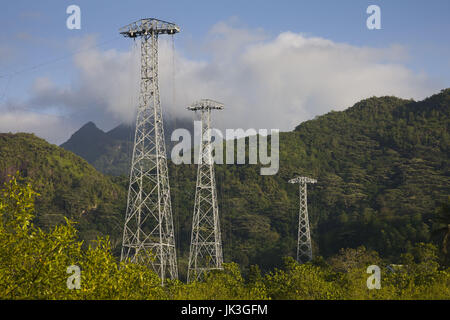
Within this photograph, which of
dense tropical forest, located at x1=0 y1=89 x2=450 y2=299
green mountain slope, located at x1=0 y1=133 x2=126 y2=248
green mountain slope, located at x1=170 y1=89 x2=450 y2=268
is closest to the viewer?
dense tropical forest, located at x1=0 y1=89 x2=450 y2=299

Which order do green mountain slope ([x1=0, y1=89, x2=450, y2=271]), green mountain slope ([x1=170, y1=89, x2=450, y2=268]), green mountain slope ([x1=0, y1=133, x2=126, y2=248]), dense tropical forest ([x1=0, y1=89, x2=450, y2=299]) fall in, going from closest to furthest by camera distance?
dense tropical forest ([x1=0, y1=89, x2=450, y2=299]) < green mountain slope ([x1=170, y1=89, x2=450, y2=268]) < green mountain slope ([x1=0, y1=89, x2=450, y2=271]) < green mountain slope ([x1=0, y1=133, x2=126, y2=248])

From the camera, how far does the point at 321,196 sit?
383 feet

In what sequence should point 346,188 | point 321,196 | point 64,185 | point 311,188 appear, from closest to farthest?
point 321,196
point 346,188
point 311,188
point 64,185

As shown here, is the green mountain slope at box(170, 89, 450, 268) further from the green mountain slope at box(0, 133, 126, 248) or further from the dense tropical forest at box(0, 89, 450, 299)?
the green mountain slope at box(0, 133, 126, 248)

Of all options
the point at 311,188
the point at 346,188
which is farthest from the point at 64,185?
the point at 346,188

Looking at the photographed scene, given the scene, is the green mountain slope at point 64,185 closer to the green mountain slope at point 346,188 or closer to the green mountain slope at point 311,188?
the green mountain slope at point 311,188

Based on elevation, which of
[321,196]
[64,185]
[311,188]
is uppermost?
[64,185]

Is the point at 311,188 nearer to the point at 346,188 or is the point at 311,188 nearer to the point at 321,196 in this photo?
the point at 321,196

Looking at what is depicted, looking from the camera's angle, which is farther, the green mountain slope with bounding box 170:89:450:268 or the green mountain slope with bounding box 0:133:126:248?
the green mountain slope with bounding box 0:133:126:248

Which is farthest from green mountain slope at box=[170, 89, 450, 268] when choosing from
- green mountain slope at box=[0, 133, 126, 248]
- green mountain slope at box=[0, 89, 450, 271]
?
green mountain slope at box=[0, 133, 126, 248]

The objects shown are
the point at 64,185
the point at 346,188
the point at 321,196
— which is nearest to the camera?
the point at 321,196

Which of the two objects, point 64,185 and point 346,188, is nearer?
point 346,188

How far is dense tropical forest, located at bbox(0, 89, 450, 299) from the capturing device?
2426 inches
